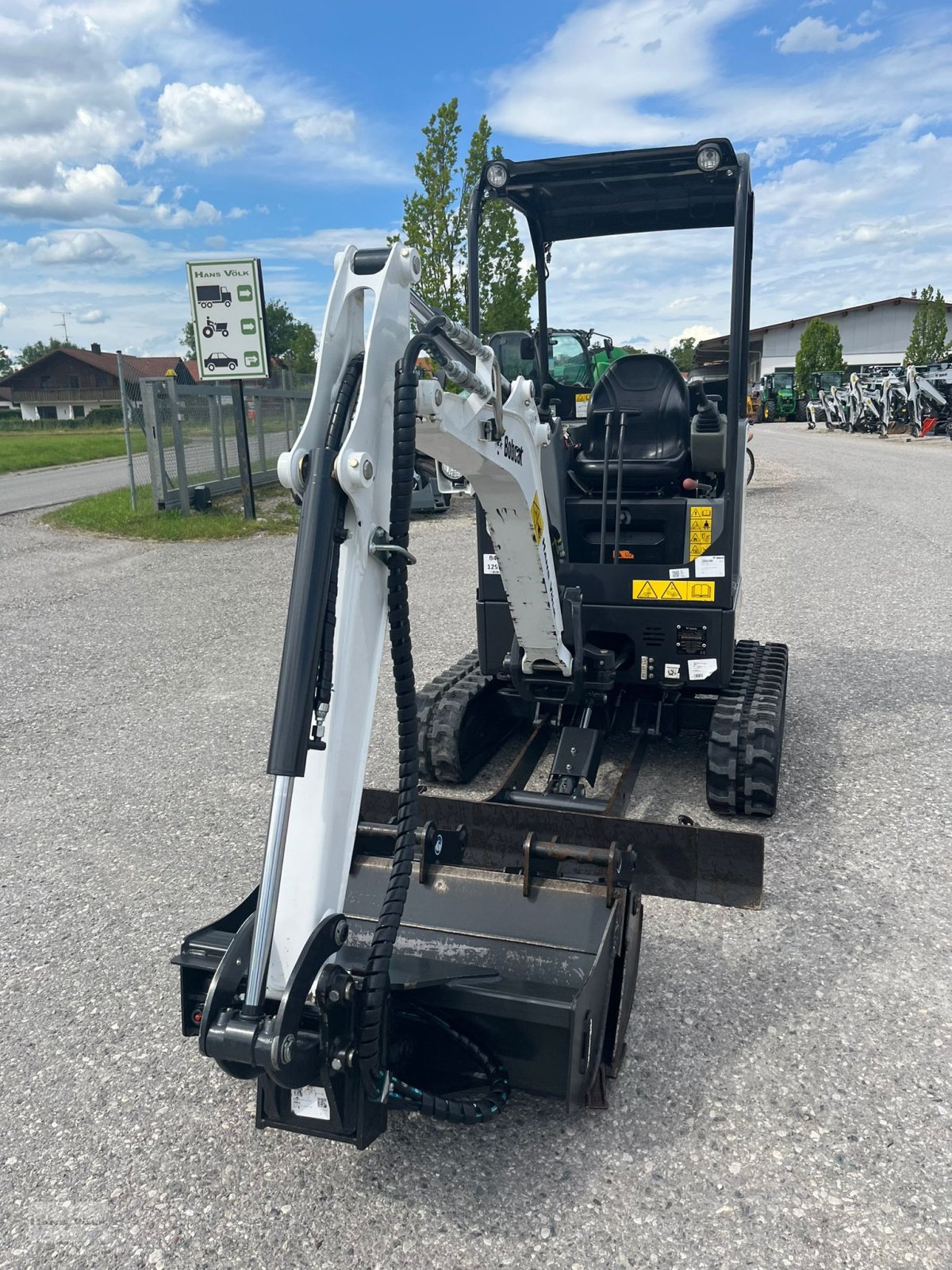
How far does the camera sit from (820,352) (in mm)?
53719

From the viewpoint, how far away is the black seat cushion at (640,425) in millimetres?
5148

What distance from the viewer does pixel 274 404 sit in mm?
19203

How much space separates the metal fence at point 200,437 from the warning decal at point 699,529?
1097cm

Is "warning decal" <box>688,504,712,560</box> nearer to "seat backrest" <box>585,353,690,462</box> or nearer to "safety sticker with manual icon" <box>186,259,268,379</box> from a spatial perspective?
"seat backrest" <box>585,353,690,462</box>

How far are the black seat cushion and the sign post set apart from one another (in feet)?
32.1

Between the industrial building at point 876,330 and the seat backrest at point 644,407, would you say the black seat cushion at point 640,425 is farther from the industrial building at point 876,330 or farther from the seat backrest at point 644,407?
the industrial building at point 876,330

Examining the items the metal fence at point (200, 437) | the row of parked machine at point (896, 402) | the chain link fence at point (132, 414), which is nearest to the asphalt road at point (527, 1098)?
the metal fence at point (200, 437)

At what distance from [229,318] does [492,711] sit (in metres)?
10.6

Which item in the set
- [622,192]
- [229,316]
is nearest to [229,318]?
[229,316]

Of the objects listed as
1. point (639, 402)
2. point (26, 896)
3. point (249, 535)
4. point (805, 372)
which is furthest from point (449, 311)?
point (805, 372)

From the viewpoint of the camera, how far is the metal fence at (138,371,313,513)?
14.4 m

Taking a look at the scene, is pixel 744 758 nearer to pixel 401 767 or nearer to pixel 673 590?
pixel 673 590

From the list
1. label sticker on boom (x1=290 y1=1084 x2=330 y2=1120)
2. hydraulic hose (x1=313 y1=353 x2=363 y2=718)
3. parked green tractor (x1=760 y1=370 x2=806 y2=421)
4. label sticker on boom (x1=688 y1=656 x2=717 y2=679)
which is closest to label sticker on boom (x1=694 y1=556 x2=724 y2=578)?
label sticker on boom (x1=688 y1=656 x2=717 y2=679)

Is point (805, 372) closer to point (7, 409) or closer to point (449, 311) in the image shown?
point (449, 311)
